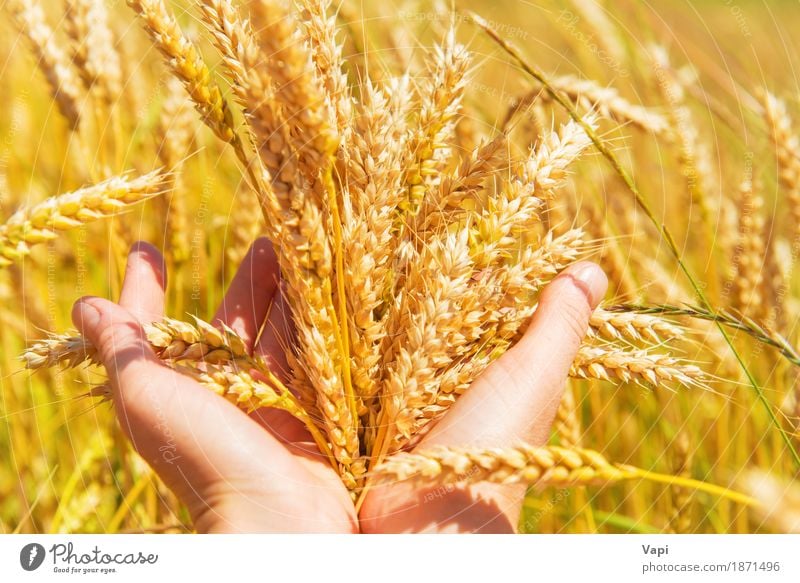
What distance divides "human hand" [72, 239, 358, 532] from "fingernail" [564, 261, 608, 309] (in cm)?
43

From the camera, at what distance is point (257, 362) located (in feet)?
2.38

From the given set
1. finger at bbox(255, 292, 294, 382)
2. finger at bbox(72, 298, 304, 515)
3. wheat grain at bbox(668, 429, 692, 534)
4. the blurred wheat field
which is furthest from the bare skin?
wheat grain at bbox(668, 429, 692, 534)

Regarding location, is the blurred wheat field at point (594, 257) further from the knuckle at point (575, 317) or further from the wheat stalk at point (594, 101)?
the knuckle at point (575, 317)

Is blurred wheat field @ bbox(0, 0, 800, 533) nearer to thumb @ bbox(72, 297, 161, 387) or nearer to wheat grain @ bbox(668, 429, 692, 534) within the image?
wheat grain @ bbox(668, 429, 692, 534)

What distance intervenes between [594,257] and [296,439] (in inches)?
31.6

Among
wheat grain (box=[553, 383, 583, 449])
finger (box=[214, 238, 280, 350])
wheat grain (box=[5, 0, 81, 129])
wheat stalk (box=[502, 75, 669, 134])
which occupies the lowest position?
wheat grain (box=[553, 383, 583, 449])

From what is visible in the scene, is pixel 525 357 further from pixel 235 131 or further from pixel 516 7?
pixel 516 7

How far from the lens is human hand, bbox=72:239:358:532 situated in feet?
2.52

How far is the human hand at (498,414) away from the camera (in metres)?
0.82

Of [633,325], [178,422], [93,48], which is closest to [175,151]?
[93,48]

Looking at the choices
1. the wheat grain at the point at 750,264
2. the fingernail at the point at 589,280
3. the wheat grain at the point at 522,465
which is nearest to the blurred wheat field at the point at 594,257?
the wheat grain at the point at 750,264

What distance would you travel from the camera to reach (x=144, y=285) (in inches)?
36.6

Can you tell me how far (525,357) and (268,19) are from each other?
1.68 feet
